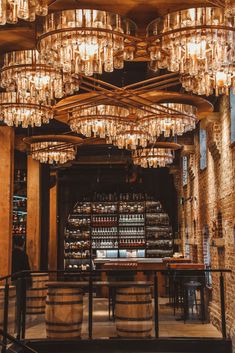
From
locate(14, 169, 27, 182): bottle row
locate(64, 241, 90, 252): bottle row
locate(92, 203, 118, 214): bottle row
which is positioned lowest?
locate(64, 241, 90, 252): bottle row

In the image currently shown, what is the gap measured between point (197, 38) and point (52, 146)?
510 centimetres

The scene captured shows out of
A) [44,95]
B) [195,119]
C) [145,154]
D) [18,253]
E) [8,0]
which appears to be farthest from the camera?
[18,253]

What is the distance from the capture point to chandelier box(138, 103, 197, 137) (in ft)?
22.9

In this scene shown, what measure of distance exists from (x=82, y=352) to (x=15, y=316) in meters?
1.07

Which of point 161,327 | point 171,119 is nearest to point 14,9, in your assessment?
point 171,119

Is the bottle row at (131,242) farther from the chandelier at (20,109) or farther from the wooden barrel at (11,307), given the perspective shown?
the chandelier at (20,109)

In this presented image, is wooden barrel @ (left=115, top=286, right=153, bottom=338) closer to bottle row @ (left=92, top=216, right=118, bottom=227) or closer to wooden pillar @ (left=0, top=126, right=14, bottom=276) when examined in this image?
wooden pillar @ (left=0, top=126, right=14, bottom=276)

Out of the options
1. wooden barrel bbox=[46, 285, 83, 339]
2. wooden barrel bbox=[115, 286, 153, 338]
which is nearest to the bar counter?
wooden barrel bbox=[115, 286, 153, 338]

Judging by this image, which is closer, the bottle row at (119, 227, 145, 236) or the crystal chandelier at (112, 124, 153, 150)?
the crystal chandelier at (112, 124, 153, 150)

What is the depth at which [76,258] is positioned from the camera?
17344mm

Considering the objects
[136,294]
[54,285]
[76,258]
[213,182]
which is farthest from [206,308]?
[76,258]

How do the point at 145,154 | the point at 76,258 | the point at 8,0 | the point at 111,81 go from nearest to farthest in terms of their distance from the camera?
the point at 8,0 → the point at 111,81 → the point at 145,154 → the point at 76,258

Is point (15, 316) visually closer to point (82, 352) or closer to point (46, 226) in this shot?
point (82, 352)

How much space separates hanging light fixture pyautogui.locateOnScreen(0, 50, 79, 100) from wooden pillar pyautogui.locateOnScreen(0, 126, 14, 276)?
4.40 meters
